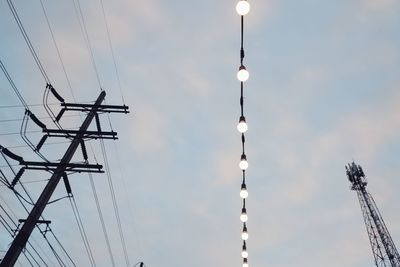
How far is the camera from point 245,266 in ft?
44.4

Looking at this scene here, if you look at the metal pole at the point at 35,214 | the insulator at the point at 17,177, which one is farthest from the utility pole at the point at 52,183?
the insulator at the point at 17,177

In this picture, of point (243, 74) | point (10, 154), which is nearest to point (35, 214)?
point (10, 154)

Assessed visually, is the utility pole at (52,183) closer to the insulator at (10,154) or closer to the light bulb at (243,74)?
the insulator at (10,154)

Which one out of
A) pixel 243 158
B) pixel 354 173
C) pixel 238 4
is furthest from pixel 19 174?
pixel 354 173

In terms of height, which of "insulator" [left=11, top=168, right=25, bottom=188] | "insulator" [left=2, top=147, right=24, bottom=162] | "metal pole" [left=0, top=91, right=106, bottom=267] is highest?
"insulator" [left=2, top=147, right=24, bottom=162]

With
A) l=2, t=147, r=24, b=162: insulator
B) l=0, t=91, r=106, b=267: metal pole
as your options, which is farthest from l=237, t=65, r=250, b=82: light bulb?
l=2, t=147, r=24, b=162: insulator

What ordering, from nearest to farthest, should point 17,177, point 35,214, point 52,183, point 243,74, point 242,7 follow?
point 242,7 < point 243,74 < point 35,214 < point 52,183 < point 17,177

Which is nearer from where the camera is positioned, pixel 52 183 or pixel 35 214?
pixel 35 214

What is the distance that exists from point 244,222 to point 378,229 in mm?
59164

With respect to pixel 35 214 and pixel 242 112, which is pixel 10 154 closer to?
pixel 35 214

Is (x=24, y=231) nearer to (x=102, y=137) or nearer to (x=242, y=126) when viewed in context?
(x=102, y=137)

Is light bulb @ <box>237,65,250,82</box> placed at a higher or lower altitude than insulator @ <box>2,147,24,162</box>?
lower

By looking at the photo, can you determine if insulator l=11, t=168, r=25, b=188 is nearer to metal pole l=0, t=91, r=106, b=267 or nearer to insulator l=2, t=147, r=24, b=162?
insulator l=2, t=147, r=24, b=162

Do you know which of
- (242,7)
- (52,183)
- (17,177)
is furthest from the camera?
(17,177)
